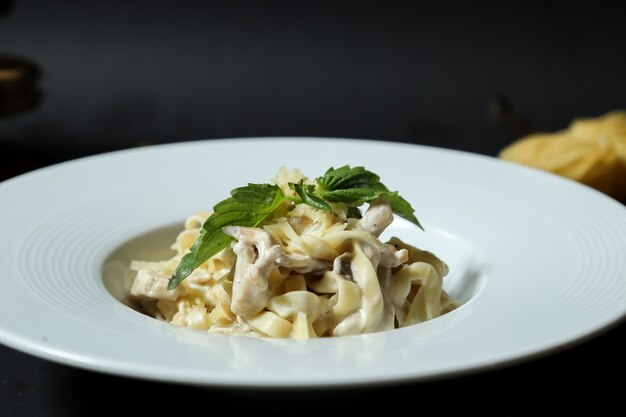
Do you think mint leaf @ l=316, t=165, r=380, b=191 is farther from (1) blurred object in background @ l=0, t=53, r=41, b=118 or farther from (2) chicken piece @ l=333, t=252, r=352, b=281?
(1) blurred object in background @ l=0, t=53, r=41, b=118

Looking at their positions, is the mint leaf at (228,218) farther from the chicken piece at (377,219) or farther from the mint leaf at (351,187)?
the chicken piece at (377,219)

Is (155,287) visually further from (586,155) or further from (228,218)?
(586,155)

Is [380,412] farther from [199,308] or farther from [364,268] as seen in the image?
[199,308]

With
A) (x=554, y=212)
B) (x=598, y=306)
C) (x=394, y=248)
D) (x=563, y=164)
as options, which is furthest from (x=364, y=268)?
(x=563, y=164)

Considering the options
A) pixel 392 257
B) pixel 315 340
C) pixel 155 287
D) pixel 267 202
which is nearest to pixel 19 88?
pixel 155 287

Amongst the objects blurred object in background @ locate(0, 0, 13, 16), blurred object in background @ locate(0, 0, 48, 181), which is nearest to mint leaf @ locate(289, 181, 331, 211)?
blurred object in background @ locate(0, 0, 48, 181)

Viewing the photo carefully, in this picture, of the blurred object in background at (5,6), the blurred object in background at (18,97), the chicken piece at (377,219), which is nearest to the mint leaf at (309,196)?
the chicken piece at (377,219)
